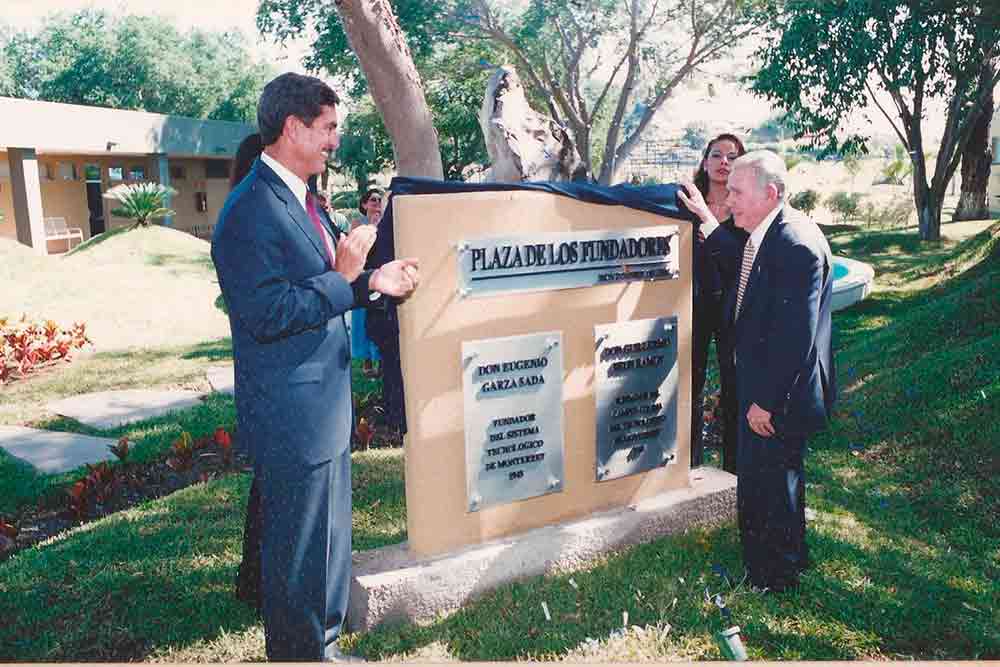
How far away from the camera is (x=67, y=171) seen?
1172 inches

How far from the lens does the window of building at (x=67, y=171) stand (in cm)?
2948

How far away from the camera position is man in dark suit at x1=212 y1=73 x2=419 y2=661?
2.76 m

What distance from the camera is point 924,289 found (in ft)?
38.7

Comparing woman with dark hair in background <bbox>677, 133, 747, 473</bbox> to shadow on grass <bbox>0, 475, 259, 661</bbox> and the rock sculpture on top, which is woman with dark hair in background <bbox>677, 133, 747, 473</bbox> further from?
shadow on grass <bbox>0, 475, 259, 661</bbox>

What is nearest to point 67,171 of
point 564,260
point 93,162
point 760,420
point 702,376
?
point 93,162

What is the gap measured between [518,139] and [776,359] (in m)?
2.22

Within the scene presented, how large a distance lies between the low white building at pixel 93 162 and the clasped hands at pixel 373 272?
70.9 feet

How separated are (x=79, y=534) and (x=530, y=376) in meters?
2.83

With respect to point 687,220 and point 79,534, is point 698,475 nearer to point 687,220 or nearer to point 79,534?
point 687,220

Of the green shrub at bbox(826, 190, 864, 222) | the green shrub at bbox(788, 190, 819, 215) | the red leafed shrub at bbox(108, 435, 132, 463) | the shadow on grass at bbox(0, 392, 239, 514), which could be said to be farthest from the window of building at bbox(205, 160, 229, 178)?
the red leafed shrub at bbox(108, 435, 132, 463)

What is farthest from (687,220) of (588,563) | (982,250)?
(982,250)

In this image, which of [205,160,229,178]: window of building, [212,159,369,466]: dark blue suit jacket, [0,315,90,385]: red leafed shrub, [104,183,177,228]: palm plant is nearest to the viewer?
[212,159,369,466]: dark blue suit jacket

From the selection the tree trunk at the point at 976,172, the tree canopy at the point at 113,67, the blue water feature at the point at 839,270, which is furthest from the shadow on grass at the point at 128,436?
the tree canopy at the point at 113,67

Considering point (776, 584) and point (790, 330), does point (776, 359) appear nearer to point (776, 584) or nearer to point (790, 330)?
point (790, 330)
